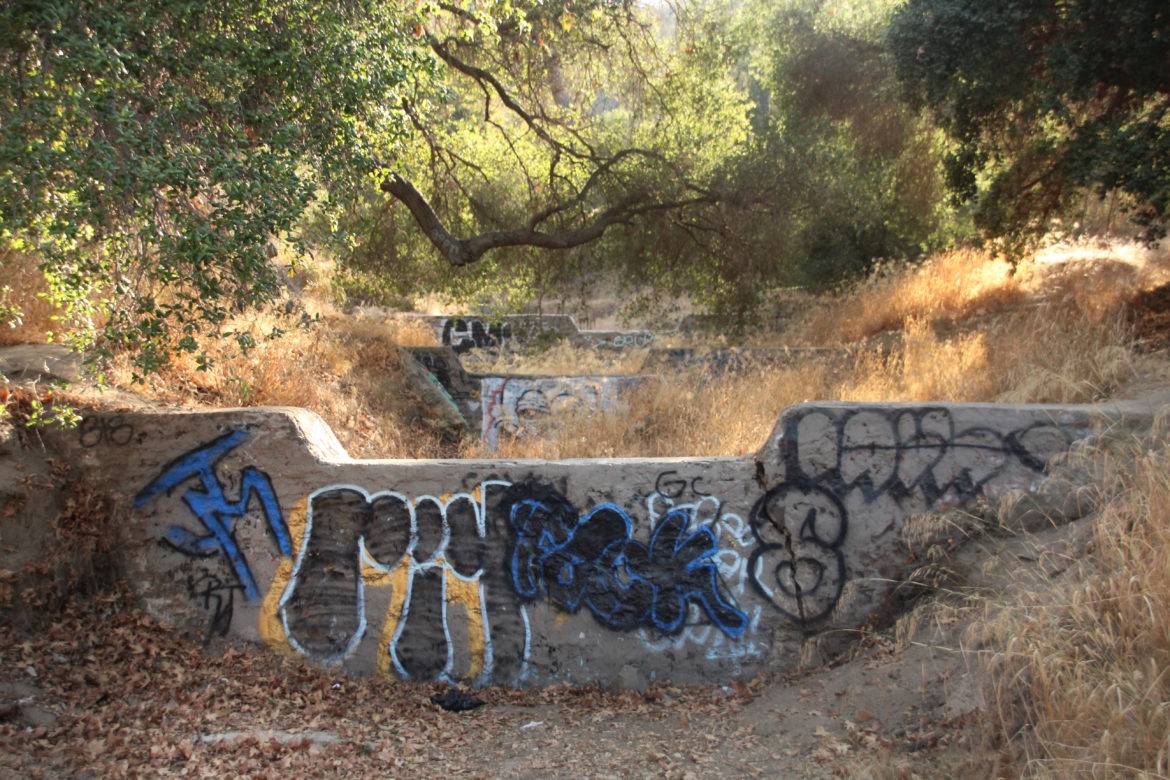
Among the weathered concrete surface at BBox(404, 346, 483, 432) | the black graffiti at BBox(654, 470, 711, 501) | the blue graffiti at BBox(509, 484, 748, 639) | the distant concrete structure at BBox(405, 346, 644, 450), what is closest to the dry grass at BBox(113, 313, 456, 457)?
the weathered concrete surface at BBox(404, 346, 483, 432)

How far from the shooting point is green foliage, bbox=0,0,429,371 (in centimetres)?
404

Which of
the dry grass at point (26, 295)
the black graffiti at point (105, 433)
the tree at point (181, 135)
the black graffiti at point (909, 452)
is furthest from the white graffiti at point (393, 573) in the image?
the dry grass at point (26, 295)

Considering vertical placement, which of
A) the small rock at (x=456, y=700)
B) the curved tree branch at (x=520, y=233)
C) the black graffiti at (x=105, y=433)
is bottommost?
the small rock at (x=456, y=700)

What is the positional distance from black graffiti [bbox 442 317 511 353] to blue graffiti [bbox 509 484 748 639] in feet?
45.3

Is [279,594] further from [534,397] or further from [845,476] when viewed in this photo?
[534,397]

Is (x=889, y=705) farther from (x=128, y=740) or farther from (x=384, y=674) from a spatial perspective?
(x=128, y=740)

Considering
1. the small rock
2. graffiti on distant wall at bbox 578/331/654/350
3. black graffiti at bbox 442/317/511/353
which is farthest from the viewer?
black graffiti at bbox 442/317/511/353

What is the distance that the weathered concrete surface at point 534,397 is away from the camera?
11008 millimetres

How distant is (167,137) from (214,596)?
2.73 m

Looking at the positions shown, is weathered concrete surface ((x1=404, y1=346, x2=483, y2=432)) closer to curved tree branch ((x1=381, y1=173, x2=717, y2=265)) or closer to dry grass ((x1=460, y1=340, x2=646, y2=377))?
dry grass ((x1=460, y1=340, x2=646, y2=377))

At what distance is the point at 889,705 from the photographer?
4.32 m

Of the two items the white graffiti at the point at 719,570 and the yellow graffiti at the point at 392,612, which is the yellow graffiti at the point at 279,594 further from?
the white graffiti at the point at 719,570

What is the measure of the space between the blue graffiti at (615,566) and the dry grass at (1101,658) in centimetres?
173

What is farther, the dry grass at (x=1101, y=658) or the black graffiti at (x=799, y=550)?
A: the black graffiti at (x=799, y=550)
